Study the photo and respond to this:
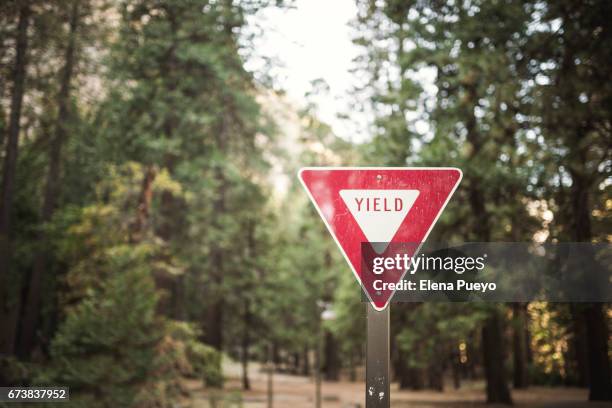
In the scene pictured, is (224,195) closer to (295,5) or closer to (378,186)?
(295,5)

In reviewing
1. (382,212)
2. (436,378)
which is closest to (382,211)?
Answer: (382,212)

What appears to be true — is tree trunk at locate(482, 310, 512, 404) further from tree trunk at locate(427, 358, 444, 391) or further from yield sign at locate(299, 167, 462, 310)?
yield sign at locate(299, 167, 462, 310)

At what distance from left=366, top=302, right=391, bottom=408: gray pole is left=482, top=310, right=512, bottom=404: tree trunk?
17.0 m

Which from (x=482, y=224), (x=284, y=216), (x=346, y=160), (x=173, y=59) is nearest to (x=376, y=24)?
(x=482, y=224)

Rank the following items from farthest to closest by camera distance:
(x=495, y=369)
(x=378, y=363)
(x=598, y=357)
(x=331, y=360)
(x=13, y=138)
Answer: (x=331, y=360), (x=495, y=369), (x=598, y=357), (x=13, y=138), (x=378, y=363)

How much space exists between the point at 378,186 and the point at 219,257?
103ft

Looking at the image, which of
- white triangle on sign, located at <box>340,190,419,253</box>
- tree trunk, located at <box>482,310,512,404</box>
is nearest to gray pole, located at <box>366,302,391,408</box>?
white triangle on sign, located at <box>340,190,419,253</box>

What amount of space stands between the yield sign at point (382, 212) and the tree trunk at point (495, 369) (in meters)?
16.9

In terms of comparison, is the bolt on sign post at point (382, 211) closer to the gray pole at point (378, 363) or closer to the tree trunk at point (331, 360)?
the gray pole at point (378, 363)

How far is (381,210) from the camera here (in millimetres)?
3371

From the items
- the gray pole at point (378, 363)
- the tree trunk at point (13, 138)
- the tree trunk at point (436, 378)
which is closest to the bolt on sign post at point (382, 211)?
the gray pole at point (378, 363)

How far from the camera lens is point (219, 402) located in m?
22.1

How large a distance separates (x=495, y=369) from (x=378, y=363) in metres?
A: 18.1

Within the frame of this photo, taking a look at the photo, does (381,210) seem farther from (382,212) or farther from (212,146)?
(212,146)
